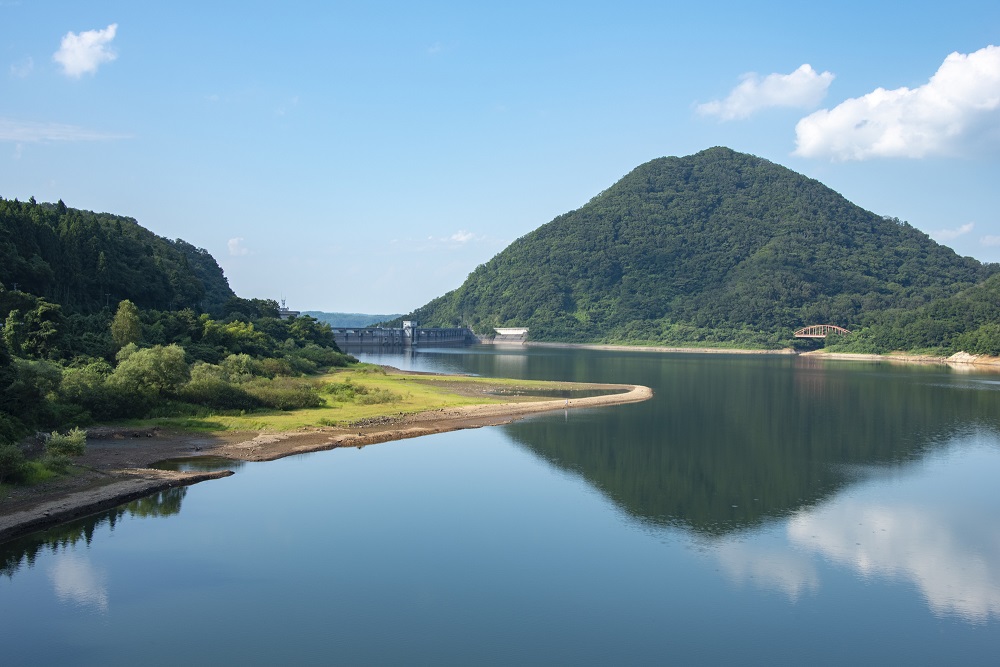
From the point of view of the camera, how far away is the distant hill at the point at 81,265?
190 ft

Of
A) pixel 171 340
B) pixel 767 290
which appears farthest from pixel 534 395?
pixel 767 290

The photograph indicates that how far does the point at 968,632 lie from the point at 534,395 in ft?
160

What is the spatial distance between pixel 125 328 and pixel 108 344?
2337mm

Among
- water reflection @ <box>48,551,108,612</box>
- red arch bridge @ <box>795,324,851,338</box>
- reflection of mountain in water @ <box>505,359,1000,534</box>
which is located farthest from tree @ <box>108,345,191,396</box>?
red arch bridge @ <box>795,324,851,338</box>

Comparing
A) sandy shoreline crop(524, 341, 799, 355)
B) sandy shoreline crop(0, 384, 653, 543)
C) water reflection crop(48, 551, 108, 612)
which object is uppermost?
sandy shoreline crop(524, 341, 799, 355)

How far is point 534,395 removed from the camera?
67.6 meters

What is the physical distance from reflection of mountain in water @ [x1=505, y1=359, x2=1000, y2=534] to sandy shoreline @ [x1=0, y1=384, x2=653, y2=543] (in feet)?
16.7

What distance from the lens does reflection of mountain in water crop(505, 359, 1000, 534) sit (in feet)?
107

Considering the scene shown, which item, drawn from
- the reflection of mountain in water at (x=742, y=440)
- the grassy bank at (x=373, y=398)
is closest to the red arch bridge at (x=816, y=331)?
the reflection of mountain in water at (x=742, y=440)

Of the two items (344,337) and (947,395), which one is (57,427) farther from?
(344,337)

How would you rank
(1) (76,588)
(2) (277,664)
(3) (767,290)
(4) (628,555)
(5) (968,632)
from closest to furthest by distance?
(2) (277,664)
(5) (968,632)
(1) (76,588)
(4) (628,555)
(3) (767,290)

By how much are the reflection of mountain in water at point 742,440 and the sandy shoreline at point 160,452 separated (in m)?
5.09

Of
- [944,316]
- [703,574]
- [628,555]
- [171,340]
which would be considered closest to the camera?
[703,574]

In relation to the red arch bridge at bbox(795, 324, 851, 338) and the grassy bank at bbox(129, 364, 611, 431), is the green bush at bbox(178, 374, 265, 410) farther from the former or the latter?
the red arch bridge at bbox(795, 324, 851, 338)
